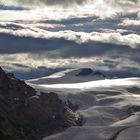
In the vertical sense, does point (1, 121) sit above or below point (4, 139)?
below

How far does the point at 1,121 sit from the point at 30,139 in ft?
135

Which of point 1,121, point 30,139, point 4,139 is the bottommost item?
point 30,139

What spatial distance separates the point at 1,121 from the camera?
15625cm

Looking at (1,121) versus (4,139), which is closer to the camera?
(4,139)

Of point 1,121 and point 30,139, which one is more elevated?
point 1,121

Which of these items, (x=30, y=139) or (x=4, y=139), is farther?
(x=30, y=139)

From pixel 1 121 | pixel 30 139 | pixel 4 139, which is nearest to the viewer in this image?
pixel 4 139

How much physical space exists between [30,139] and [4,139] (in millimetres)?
107197

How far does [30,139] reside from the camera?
19588cm

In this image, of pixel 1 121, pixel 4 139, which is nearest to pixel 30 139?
pixel 1 121

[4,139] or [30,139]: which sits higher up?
[4,139]

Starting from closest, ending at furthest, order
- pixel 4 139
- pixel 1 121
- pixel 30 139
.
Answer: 1. pixel 4 139
2. pixel 1 121
3. pixel 30 139

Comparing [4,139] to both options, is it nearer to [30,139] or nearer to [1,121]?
[1,121]
